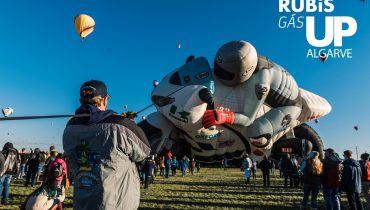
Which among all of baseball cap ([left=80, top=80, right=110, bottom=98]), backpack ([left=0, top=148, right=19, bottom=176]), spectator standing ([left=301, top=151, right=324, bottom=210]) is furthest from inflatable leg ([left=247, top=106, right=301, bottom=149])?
baseball cap ([left=80, top=80, right=110, bottom=98])

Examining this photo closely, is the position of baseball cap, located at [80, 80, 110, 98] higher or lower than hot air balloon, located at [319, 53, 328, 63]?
lower

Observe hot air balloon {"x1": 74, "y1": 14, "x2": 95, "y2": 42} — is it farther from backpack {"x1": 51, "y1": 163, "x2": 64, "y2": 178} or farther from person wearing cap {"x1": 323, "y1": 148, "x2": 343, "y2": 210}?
person wearing cap {"x1": 323, "y1": 148, "x2": 343, "y2": 210}

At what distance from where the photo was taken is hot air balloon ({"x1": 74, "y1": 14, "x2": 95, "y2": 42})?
1484 cm

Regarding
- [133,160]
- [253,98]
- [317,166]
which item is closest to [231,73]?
[253,98]

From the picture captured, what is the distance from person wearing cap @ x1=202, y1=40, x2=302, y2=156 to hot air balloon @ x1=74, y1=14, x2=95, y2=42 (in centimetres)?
546

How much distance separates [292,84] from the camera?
1661cm

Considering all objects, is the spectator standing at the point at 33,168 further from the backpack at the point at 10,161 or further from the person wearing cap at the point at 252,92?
the person wearing cap at the point at 252,92

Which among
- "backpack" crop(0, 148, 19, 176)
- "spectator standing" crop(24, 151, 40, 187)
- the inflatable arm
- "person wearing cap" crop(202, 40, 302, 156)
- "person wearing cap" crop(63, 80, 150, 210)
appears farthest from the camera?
the inflatable arm

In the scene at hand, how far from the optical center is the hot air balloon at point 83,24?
14.8 m

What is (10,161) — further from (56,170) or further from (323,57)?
(323,57)

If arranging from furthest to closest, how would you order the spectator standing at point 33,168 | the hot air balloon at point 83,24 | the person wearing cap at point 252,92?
the hot air balloon at point 83,24 < the person wearing cap at point 252,92 < the spectator standing at point 33,168

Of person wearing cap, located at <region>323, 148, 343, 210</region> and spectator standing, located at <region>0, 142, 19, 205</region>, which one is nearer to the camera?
person wearing cap, located at <region>323, 148, 343, 210</region>

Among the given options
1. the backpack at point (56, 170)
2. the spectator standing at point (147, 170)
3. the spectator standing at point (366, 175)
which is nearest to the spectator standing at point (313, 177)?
the spectator standing at point (366, 175)

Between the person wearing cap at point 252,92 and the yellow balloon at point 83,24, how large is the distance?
546 cm
